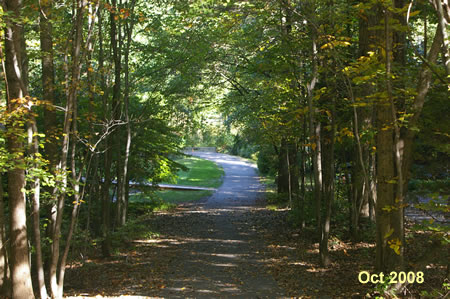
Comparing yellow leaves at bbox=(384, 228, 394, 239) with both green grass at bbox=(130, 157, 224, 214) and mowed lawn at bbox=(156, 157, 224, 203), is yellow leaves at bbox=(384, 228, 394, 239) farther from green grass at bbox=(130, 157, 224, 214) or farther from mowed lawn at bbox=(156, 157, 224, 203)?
mowed lawn at bbox=(156, 157, 224, 203)

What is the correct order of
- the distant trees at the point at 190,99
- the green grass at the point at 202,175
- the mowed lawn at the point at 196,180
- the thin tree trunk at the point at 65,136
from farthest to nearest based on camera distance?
the green grass at the point at 202,175, the mowed lawn at the point at 196,180, the thin tree trunk at the point at 65,136, the distant trees at the point at 190,99

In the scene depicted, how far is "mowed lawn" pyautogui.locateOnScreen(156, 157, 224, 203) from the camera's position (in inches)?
1014

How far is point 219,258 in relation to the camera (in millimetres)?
Result: 10367

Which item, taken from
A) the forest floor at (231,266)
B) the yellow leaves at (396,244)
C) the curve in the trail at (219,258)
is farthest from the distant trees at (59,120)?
the yellow leaves at (396,244)

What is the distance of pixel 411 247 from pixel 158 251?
21.1ft

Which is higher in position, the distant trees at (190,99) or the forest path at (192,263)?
the distant trees at (190,99)

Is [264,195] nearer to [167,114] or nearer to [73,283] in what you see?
[167,114]

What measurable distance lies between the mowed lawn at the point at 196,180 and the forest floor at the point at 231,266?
31.1ft

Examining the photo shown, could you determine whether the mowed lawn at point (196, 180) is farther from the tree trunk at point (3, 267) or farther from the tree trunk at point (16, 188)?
the tree trunk at point (16, 188)

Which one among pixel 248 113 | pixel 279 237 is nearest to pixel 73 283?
pixel 279 237

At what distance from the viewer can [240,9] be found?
1047 centimetres

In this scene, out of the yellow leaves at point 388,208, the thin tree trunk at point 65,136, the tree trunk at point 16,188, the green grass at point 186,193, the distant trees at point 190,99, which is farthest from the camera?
the green grass at point 186,193

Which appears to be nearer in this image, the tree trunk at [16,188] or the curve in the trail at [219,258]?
the tree trunk at [16,188]

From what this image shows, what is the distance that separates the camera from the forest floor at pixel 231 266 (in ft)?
24.9
